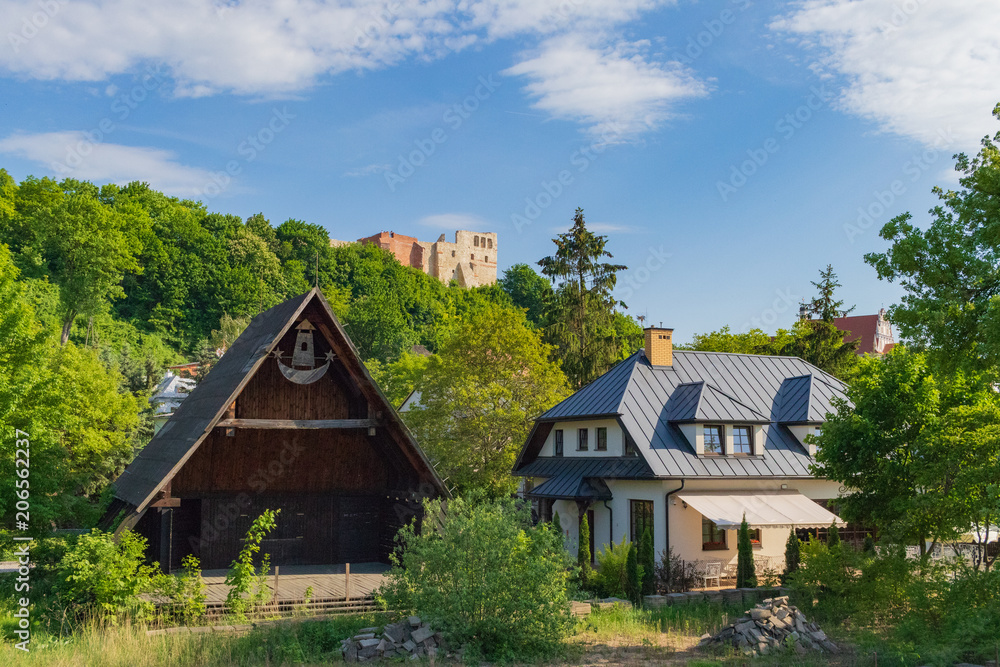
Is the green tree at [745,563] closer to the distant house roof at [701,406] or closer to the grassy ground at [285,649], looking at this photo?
the distant house roof at [701,406]

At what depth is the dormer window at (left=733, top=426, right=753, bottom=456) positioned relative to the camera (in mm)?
26031

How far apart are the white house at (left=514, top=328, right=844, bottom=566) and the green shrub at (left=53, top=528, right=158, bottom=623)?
1413 centimetres

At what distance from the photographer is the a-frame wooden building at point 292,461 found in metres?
17.2

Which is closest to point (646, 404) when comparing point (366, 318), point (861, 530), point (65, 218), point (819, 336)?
point (861, 530)

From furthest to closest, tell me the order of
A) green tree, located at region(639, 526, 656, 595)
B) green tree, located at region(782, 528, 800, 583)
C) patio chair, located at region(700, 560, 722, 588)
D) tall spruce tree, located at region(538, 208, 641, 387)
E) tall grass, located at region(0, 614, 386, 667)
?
tall spruce tree, located at region(538, 208, 641, 387), patio chair, located at region(700, 560, 722, 588), green tree, located at region(782, 528, 800, 583), green tree, located at region(639, 526, 656, 595), tall grass, located at region(0, 614, 386, 667)

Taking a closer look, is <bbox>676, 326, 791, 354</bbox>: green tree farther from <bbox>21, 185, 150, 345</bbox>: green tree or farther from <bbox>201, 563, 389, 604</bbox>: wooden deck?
<bbox>21, 185, 150, 345</bbox>: green tree

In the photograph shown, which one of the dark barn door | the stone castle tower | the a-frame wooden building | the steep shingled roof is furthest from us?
the stone castle tower

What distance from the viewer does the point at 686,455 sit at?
25.0 meters

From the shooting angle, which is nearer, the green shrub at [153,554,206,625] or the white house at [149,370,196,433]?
the green shrub at [153,554,206,625]

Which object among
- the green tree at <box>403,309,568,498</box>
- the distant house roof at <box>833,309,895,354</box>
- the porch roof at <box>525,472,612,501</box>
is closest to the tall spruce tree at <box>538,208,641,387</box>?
the green tree at <box>403,309,568,498</box>

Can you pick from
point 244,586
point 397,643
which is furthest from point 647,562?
point 244,586

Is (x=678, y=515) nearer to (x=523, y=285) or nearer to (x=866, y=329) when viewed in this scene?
(x=866, y=329)

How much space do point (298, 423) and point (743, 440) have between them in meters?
14.8

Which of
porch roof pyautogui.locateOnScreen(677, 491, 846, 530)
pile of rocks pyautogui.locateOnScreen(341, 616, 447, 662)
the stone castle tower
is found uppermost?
the stone castle tower
